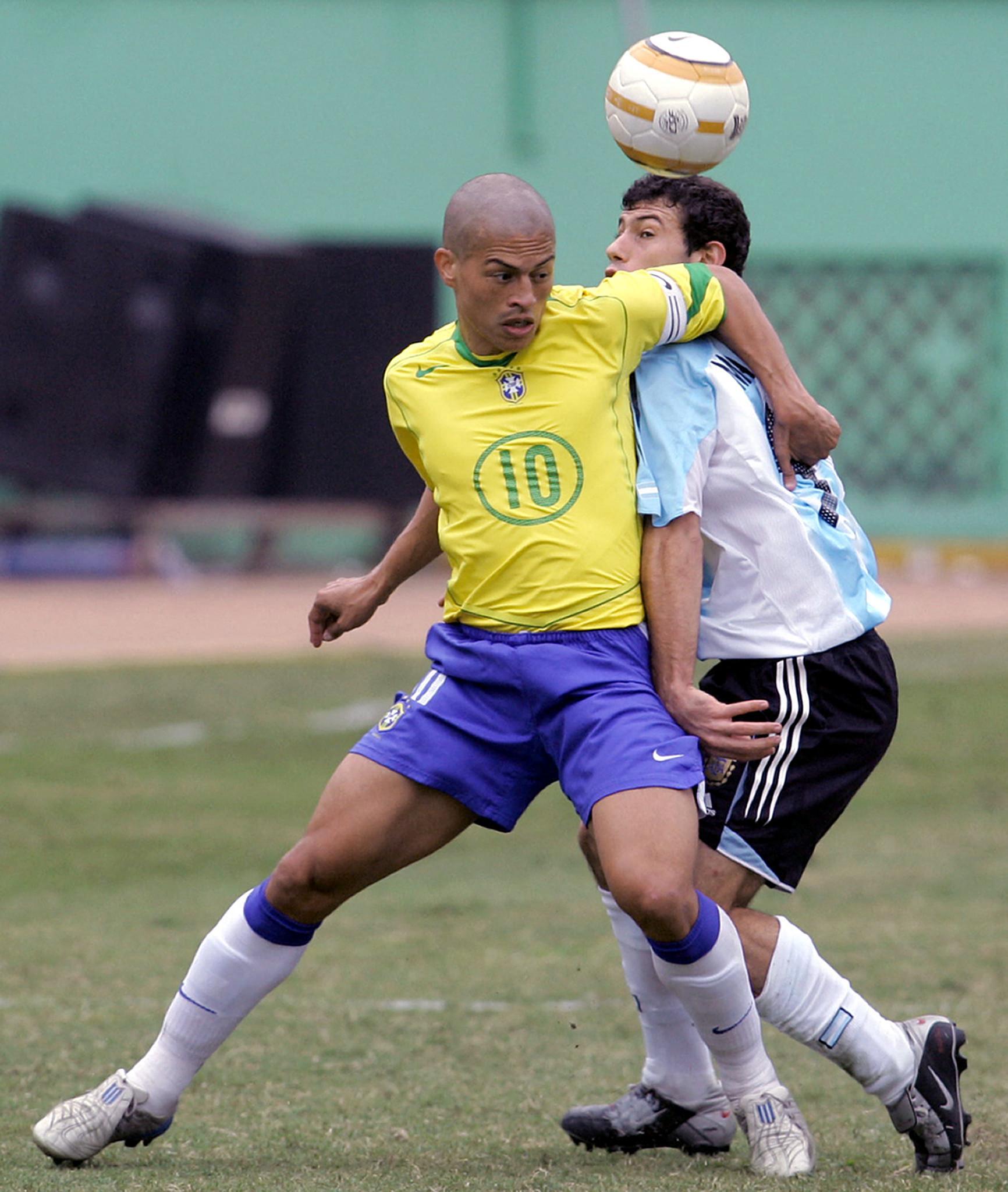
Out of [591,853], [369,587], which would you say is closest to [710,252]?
[369,587]

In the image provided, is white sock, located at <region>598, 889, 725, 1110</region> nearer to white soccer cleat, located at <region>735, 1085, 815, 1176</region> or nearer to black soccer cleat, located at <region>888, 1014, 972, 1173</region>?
white soccer cleat, located at <region>735, 1085, 815, 1176</region>

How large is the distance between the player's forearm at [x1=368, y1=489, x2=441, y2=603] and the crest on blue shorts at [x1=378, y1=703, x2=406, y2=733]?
36cm

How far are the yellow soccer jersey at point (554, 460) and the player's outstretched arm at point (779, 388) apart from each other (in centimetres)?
14

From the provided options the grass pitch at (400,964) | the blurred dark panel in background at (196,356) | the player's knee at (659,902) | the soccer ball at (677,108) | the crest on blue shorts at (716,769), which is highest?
the soccer ball at (677,108)

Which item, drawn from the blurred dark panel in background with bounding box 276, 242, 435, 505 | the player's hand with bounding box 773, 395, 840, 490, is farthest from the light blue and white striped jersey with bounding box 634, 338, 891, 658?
the blurred dark panel in background with bounding box 276, 242, 435, 505

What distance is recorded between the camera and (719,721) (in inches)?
160

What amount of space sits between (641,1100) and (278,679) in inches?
358

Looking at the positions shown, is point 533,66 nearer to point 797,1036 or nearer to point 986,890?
point 986,890

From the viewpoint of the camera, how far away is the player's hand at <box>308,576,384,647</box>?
458cm

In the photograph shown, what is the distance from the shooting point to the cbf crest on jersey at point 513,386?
4.14 m

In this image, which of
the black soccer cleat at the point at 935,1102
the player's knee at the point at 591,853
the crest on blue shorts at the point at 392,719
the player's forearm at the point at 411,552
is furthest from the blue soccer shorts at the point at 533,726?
the black soccer cleat at the point at 935,1102

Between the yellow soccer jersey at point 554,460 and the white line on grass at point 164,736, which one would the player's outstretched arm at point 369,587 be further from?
the white line on grass at point 164,736

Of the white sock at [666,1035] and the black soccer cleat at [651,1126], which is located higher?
the white sock at [666,1035]

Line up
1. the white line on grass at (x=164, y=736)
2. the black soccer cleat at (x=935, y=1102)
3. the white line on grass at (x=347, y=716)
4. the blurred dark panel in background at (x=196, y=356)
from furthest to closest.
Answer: the blurred dark panel in background at (x=196, y=356)
the white line on grass at (x=347, y=716)
the white line on grass at (x=164, y=736)
the black soccer cleat at (x=935, y=1102)
